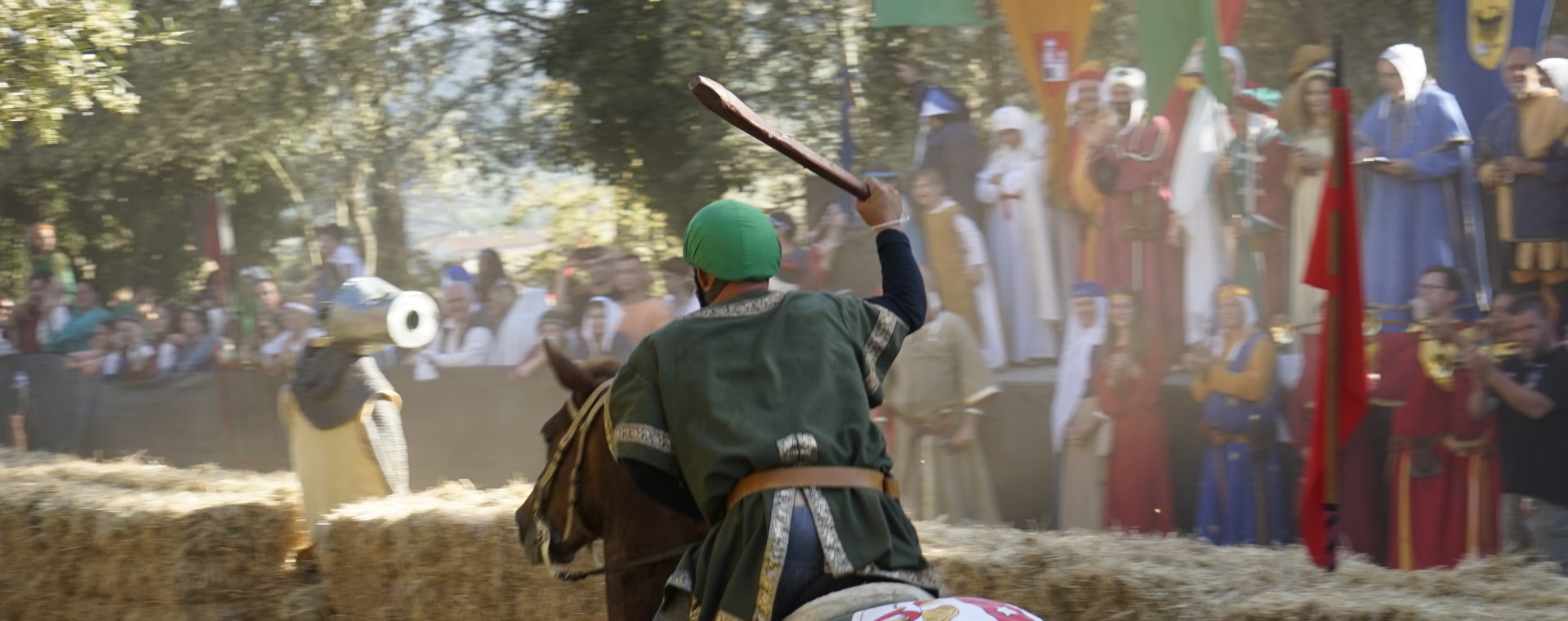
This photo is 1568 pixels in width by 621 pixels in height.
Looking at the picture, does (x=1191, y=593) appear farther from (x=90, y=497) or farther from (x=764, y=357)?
(x=90, y=497)

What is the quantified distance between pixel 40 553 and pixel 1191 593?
20.0 ft

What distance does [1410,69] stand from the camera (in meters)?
6.22

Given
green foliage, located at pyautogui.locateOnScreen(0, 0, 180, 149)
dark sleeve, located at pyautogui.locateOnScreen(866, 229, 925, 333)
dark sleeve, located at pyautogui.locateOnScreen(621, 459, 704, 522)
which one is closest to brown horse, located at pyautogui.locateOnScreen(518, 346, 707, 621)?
dark sleeve, located at pyautogui.locateOnScreen(621, 459, 704, 522)

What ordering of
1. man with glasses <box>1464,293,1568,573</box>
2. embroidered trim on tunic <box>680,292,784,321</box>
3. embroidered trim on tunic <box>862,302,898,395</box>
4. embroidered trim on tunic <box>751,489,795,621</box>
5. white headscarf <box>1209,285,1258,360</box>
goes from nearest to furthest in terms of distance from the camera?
embroidered trim on tunic <box>751,489,795,621</box> < embroidered trim on tunic <box>680,292,784,321</box> < embroidered trim on tunic <box>862,302,898,395</box> < man with glasses <box>1464,293,1568,573</box> < white headscarf <box>1209,285,1258,360</box>

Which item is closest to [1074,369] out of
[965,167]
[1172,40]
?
[965,167]

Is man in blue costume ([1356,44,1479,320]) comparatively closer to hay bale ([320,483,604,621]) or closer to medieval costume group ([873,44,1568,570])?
medieval costume group ([873,44,1568,570])

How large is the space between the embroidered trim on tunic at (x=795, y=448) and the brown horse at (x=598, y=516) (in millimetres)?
557

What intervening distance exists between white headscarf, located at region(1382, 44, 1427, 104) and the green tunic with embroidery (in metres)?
4.00

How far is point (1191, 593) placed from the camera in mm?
4141

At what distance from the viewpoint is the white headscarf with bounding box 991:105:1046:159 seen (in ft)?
25.3

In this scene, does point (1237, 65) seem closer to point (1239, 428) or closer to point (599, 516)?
point (1239, 428)

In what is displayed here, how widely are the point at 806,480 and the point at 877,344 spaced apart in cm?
39

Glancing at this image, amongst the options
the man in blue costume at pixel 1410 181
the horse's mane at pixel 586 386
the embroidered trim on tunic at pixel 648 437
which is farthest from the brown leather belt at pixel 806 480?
the man in blue costume at pixel 1410 181

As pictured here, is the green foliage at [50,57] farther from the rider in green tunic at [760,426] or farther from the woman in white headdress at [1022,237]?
the rider in green tunic at [760,426]
